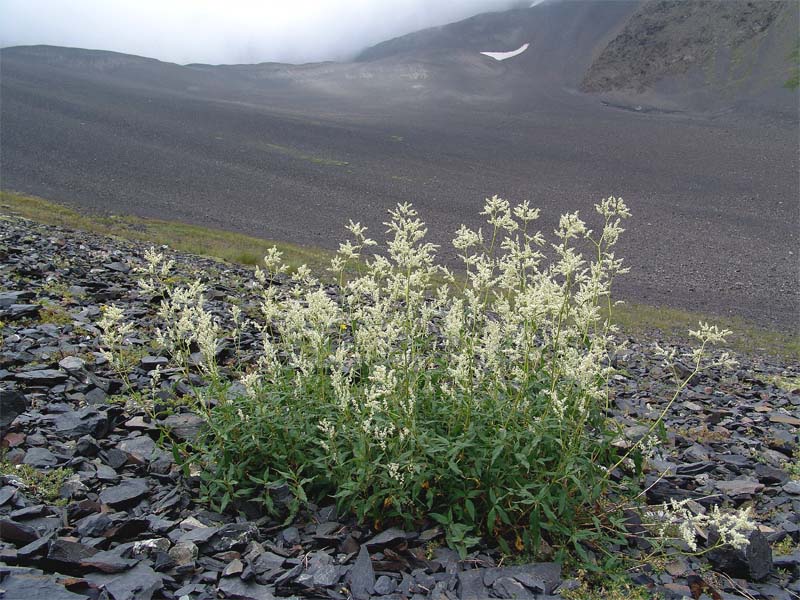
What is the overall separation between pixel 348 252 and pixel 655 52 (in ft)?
495

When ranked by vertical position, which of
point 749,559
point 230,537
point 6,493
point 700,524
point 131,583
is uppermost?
point 6,493

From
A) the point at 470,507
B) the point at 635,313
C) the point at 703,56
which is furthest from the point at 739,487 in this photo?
the point at 703,56

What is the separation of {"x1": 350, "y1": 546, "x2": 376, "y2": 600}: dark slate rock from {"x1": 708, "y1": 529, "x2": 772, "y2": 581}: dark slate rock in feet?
9.51

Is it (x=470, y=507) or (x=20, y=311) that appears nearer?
(x=470, y=507)

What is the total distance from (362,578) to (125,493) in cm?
227

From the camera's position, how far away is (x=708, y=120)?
99.8 metres

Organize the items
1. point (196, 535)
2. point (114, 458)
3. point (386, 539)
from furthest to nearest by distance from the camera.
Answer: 1. point (114, 458)
2. point (386, 539)
3. point (196, 535)

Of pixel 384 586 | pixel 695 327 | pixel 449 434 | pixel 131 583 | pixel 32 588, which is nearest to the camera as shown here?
pixel 32 588

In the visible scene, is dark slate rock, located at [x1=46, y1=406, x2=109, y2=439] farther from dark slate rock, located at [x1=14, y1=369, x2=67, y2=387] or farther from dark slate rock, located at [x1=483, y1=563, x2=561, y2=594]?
dark slate rock, located at [x1=483, y1=563, x2=561, y2=594]

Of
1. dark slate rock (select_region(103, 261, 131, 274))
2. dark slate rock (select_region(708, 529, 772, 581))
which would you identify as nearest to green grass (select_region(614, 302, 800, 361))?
dark slate rock (select_region(708, 529, 772, 581))

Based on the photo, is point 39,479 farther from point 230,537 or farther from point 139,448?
point 230,537

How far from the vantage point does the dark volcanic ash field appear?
38594mm

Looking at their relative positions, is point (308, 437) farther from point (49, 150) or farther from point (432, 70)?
point (432, 70)

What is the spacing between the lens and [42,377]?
655 centimetres
